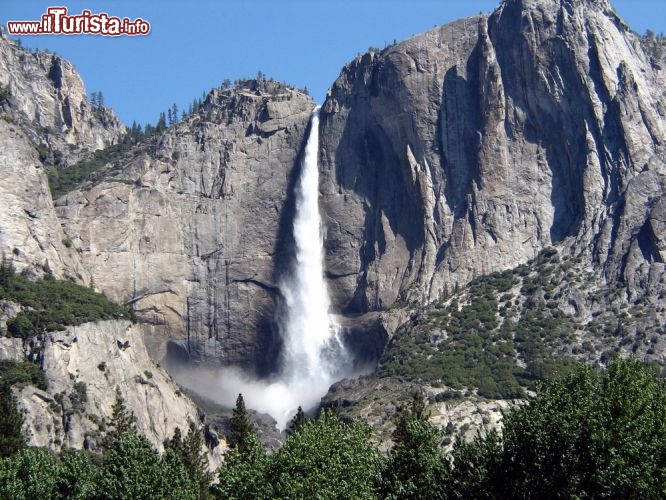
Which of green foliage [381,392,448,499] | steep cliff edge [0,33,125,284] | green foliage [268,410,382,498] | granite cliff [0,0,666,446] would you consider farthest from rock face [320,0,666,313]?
green foliage [268,410,382,498]

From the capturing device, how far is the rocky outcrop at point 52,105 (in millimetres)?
175000

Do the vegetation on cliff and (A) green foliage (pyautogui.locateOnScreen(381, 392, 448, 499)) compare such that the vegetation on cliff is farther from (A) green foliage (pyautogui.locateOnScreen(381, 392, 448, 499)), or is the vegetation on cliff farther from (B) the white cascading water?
(B) the white cascading water

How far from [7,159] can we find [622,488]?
87183 mm

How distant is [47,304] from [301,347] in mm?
40596

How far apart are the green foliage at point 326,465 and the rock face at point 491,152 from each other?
227 ft

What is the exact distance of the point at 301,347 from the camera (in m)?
159

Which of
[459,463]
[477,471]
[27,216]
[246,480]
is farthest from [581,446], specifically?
[27,216]

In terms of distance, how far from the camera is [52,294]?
128875 mm

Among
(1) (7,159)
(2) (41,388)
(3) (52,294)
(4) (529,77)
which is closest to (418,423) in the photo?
(2) (41,388)

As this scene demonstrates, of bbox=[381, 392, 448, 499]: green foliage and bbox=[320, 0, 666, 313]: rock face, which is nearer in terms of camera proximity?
bbox=[381, 392, 448, 499]: green foliage

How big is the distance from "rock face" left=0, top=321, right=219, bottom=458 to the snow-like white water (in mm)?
19017

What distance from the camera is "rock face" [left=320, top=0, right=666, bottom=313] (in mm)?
147750

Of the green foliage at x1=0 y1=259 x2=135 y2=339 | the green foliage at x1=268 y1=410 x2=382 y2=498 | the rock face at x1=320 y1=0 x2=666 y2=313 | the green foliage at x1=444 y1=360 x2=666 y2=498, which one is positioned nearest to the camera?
the green foliage at x1=444 y1=360 x2=666 y2=498

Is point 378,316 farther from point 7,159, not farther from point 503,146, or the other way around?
point 7,159
